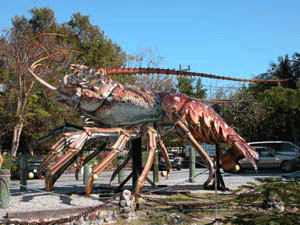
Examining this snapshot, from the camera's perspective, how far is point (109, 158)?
33.0 ft

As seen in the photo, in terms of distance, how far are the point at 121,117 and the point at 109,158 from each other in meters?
1.60

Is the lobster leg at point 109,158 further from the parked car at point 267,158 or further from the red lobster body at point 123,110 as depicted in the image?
the parked car at point 267,158

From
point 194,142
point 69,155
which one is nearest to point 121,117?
point 69,155

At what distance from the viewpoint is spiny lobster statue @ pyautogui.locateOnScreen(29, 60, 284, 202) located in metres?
10.1

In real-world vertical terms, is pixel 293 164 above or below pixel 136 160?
below

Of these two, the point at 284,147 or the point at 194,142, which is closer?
the point at 194,142

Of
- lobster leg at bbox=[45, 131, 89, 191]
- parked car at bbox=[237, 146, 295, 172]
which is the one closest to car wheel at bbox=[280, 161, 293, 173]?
lobster leg at bbox=[45, 131, 89, 191]

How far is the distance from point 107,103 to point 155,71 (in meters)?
1.92

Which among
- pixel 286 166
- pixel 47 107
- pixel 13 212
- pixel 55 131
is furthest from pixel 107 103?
pixel 47 107

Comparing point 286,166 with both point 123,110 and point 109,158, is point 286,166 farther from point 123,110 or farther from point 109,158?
point 123,110

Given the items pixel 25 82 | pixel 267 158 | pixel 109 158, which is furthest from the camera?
pixel 25 82

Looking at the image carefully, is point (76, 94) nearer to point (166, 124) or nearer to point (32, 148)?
point (32, 148)

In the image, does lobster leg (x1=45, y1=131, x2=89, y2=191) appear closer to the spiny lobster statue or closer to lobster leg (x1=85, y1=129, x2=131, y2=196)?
the spiny lobster statue

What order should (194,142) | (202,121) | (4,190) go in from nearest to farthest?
(4,190)
(194,142)
(202,121)
